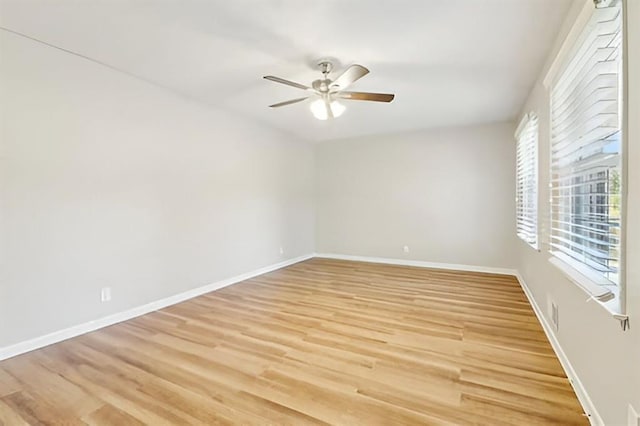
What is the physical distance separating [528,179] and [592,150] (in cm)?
208

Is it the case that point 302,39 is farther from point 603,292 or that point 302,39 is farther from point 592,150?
point 603,292

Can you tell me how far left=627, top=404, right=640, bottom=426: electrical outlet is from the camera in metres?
1.11

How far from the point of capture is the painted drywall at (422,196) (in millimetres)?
4891

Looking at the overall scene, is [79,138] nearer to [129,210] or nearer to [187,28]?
[129,210]

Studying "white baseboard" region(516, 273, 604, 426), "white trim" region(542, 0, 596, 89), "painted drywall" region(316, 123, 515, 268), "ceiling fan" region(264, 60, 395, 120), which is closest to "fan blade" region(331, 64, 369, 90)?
"ceiling fan" region(264, 60, 395, 120)

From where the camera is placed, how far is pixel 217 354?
2320 mm

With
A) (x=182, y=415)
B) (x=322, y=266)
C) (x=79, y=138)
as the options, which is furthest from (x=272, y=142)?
(x=182, y=415)

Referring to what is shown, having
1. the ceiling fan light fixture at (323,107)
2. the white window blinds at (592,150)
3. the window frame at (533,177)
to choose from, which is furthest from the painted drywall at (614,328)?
the ceiling fan light fixture at (323,107)

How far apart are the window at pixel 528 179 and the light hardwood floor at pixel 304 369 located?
0.88 metres

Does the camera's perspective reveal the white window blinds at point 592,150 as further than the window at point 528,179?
No

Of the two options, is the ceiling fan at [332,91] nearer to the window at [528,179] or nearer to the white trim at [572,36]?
the white trim at [572,36]

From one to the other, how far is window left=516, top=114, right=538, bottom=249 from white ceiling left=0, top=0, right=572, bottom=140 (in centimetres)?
48

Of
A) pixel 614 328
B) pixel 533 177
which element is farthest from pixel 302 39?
pixel 533 177

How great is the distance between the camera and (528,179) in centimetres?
348
